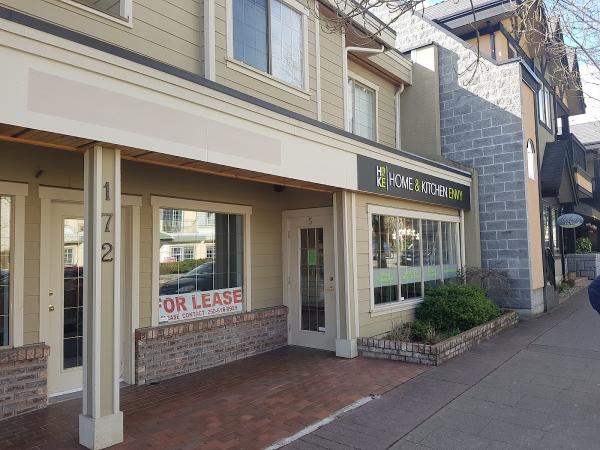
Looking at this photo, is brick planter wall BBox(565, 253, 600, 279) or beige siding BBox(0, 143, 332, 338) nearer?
beige siding BBox(0, 143, 332, 338)

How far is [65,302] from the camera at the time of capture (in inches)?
219

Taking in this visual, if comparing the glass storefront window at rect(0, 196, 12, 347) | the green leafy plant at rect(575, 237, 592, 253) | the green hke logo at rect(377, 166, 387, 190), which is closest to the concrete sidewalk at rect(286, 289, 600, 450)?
the green hke logo at rect(377, 166, 387, 190)

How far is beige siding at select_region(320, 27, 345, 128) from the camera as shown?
8663 mm

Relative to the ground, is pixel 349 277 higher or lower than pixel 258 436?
higher

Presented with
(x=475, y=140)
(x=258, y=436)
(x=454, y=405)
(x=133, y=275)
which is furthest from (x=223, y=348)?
(x=475, y=140)

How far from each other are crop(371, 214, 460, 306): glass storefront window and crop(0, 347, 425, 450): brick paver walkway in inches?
69.6

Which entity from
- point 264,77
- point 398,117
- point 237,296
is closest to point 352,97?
point 398,117

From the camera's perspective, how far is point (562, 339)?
840 centimetres

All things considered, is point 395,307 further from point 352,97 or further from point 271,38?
point 271,38

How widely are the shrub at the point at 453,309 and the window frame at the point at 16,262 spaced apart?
5972 mm

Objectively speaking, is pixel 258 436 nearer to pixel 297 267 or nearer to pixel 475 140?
pixel 297 267

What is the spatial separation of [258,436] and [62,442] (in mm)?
1751

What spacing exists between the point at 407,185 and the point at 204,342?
4.42 meters

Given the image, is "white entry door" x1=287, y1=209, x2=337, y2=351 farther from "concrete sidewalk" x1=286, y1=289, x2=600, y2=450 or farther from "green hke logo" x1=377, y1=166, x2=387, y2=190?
"concrete sidewalk" x1=286, y1=289, x2=600, y2=450
